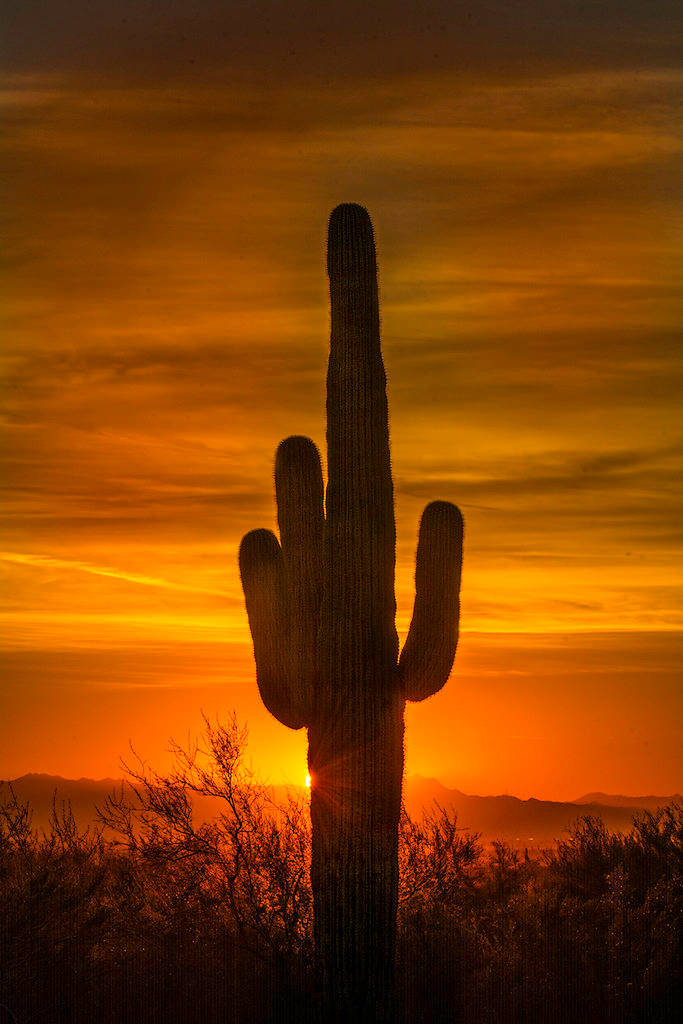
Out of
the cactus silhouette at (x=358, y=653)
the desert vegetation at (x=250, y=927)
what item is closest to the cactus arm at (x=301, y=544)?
the cactus silhouette at (x=358, y=653)

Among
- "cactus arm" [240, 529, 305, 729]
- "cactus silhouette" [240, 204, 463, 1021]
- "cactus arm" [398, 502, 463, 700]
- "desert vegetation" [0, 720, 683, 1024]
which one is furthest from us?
"desert vegetation" [0, 720, 683, 1024]

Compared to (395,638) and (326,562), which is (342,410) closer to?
(326,562)

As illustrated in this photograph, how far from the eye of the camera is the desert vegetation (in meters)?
12.9

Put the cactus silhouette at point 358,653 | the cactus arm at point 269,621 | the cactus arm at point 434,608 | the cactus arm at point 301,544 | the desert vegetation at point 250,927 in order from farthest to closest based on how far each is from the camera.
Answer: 1. the desert vegetation at point 250,927
2. the cactus arm at point 269,621
3. the cactus arm at point 301,544
4. the cactus arm at point 434,608
5. the cactus silhouette at point 358,653

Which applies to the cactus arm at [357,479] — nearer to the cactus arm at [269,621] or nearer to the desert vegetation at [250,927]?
the cactus arm at [269,621]

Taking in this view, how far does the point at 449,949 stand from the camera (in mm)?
13719

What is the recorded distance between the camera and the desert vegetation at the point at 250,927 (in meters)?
12.9

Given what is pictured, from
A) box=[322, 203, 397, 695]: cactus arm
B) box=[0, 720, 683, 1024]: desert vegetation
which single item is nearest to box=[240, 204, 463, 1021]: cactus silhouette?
box=[322, 203, 397, 695]: cactus arm

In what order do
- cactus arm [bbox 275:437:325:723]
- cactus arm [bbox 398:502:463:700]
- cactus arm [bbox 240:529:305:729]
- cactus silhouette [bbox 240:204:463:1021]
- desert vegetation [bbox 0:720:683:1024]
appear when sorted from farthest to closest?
desert vegetation [bbox 0:720:683:1024] < cactus arm [bbox 240:529:305:729] < cactus arm [bbox 275:437:325:723] < cactus arm [bbox 398:502:463:700] < cactus silhouette [bbox 240:204:463:1021]

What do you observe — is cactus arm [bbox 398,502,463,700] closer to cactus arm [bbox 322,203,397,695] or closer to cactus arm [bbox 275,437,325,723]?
cactus arm [bbox 322,203,397,695]

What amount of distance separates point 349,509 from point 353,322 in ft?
5.69

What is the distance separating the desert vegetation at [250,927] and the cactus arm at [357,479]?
3.57 metres

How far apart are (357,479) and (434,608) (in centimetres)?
132

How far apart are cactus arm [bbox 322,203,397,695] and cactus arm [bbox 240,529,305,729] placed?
71 centimetres
